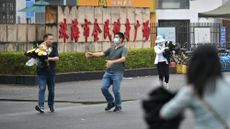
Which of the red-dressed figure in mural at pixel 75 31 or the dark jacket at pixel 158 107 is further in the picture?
the red-dressed figure in mural at pixel 75 31

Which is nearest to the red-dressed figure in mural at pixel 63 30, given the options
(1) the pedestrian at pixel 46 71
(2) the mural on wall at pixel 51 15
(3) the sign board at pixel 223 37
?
(2) the mural on wall at pixel 51 15

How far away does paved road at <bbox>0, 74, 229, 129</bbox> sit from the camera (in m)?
12.1

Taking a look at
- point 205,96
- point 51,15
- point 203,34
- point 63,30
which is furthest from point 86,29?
point 205,96

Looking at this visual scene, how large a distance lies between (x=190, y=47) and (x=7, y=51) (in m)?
11.2

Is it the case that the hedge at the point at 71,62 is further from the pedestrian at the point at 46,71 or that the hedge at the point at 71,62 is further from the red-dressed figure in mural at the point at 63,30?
the pedestrian at the point at 46,71

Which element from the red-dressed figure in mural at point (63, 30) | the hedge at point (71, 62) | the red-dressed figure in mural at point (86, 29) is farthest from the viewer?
the red-dressed figure in mural at point (86, 29)

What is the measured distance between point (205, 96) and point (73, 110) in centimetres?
1000

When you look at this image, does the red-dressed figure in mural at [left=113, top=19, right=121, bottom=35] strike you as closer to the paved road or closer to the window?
the paved road

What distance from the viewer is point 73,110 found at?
14703mm

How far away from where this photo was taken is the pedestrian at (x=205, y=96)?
486 cm

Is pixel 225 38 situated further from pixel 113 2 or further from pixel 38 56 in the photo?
pixel 38 56

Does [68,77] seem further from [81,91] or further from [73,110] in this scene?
[73,110]

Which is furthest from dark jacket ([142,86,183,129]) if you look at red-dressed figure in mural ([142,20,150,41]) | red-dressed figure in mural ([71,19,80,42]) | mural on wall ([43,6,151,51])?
red-dressed figure in mural ([142,20,150,41])

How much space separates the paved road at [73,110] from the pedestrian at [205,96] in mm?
5366
